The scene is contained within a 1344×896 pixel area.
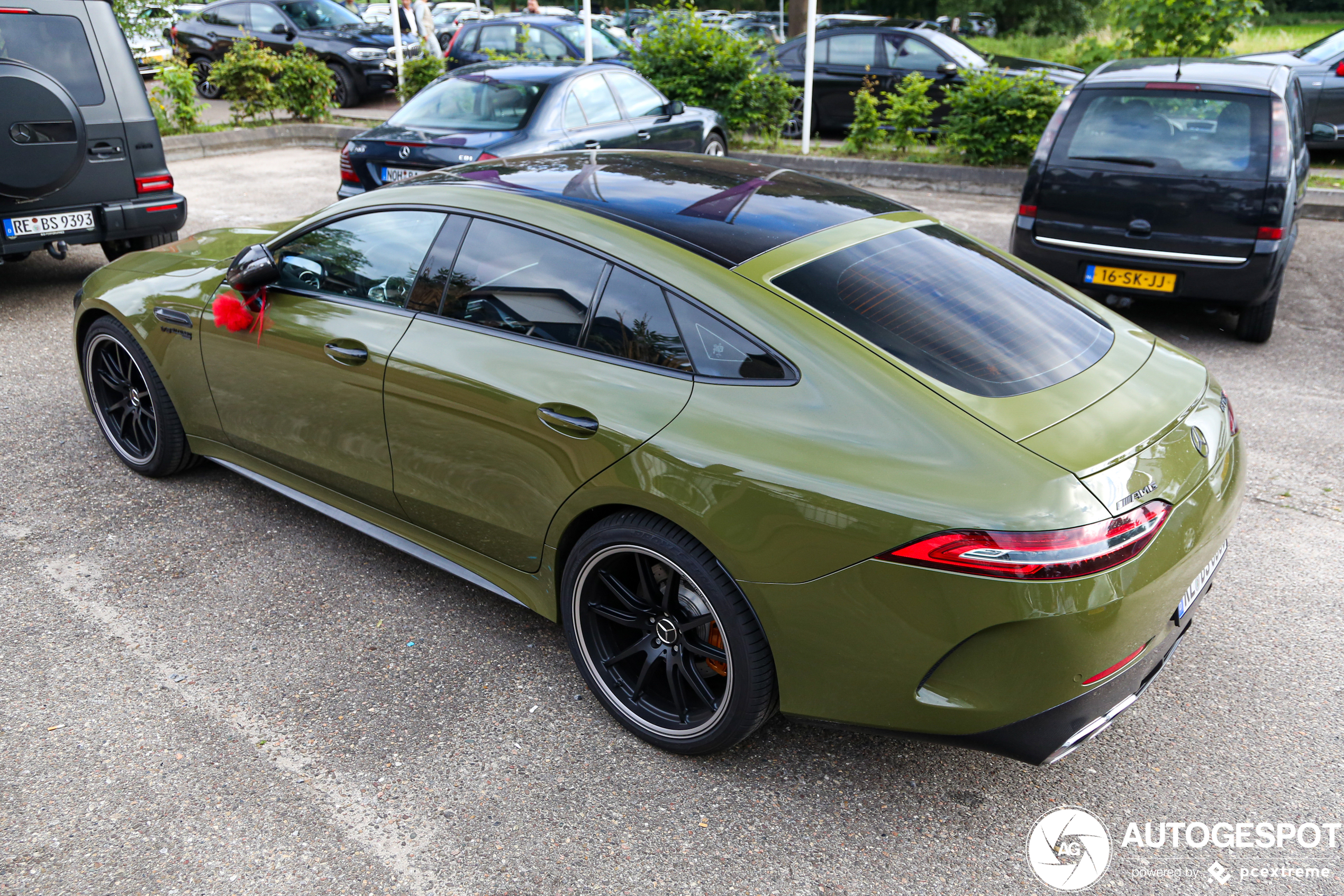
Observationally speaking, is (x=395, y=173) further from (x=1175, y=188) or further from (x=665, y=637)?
(x=665, y=637)

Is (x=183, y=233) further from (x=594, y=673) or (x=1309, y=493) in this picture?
(x=1309, y=493)

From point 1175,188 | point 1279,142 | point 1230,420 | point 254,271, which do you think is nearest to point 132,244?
point 254,271

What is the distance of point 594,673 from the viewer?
2961 mm

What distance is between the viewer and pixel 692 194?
10.3 ft

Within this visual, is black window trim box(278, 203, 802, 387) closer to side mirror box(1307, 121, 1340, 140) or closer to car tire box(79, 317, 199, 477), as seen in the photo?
car tire box(79, 317, 199, 477)

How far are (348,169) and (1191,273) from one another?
628 centimetres

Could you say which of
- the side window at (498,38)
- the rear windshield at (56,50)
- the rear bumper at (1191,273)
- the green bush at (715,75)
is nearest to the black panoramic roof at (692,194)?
the rear bumper at (1191,273)

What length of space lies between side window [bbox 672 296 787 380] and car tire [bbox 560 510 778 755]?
45 centimetres

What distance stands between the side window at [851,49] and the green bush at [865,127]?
1.52 meters

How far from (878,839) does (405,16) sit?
24569mm

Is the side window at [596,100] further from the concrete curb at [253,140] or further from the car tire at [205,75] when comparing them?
the car tire at [205,75]

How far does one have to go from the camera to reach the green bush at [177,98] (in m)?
12.9

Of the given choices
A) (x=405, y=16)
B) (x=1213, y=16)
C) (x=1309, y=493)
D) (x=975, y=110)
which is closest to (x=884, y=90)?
(x=975, y=110)

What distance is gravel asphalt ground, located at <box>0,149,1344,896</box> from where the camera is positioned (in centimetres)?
247
